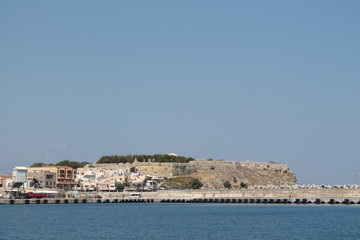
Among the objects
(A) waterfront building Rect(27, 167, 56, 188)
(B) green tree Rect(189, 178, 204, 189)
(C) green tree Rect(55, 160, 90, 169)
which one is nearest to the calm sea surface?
(A) waterfront building Rect(27, 167, 56, 188)

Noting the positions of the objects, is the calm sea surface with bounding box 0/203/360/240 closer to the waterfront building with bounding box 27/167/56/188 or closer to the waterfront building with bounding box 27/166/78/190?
the waterfront building with bounding box 27/167/56/188

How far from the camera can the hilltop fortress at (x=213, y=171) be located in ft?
490

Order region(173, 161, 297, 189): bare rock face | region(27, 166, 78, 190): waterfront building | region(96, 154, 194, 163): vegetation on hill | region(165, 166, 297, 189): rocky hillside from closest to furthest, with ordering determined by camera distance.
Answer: region(27, 166, 78, 190): waterfront building, region(165, 166, 297, 189): rocky hillside, region(173, 161, 297, 189): bare rock face, region(96, 154, 194, 163): vegetation on hill

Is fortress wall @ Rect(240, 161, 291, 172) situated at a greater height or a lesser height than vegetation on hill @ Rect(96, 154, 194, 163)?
lesser

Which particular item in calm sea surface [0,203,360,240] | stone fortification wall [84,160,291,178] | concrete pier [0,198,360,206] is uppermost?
stone fortification wall [84,160,291,178]

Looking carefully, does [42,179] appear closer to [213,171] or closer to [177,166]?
[177,166]

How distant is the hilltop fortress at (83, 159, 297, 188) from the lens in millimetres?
149375

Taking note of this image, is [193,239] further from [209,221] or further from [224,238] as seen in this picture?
[209,221]

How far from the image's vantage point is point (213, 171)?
504 ft

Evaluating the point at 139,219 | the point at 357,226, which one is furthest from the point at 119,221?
the point at 357,226

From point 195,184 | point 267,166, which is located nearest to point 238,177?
point 267,166

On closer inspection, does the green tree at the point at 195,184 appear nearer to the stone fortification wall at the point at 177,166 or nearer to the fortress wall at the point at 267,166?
the stone fortification wall at the point at 177,166

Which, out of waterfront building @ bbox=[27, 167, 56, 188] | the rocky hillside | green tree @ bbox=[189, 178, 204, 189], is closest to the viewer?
waterfront building @ bbox=[27, 167, 56, 188]

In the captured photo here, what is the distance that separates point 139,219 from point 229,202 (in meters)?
39.0
